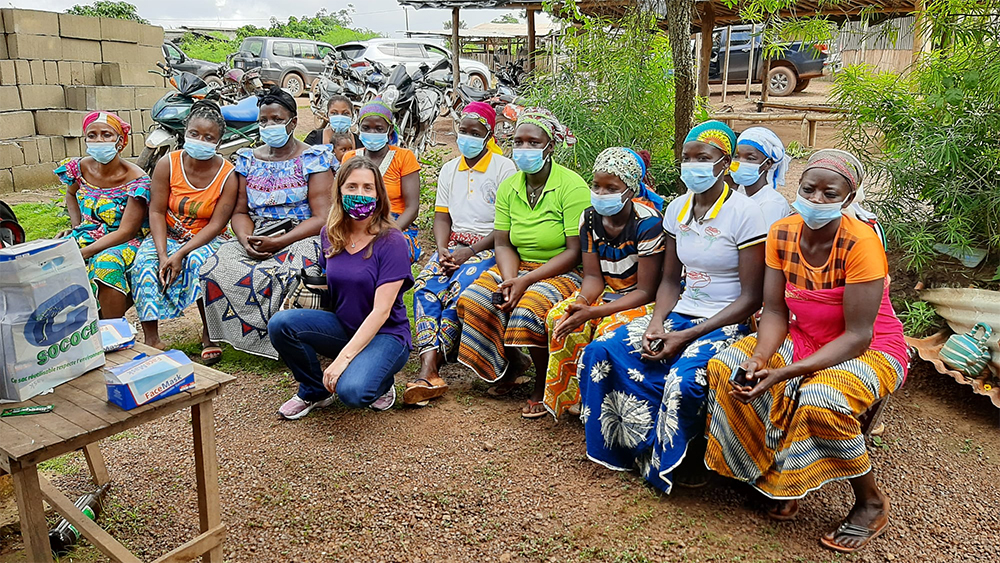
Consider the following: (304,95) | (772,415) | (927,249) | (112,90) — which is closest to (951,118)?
(927,249)

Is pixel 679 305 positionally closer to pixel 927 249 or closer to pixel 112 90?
pixel 927 249

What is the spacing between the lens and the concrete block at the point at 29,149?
8.74 metres

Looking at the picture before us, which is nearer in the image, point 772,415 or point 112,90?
point 772,415

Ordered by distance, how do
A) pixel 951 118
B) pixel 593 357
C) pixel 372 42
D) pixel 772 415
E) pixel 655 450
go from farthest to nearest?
Result: pixel 372 42 < pixel 951 118 < pixel 593 357 < pixel 655 450 < pixel 772 415

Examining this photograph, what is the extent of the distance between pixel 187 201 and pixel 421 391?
74.8 inches

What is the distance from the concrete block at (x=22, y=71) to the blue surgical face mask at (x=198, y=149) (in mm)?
5717

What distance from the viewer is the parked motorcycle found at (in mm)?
7551

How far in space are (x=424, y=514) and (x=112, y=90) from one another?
8392 millimetres

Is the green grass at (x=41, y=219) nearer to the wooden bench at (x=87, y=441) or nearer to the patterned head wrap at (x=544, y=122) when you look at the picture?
the patterned head wrap at (x=544, y=122)

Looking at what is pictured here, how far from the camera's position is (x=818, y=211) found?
106 inches

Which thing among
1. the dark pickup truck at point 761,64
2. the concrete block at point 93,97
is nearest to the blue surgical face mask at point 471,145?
the concrete block at point 93,97

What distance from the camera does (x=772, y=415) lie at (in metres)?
2.78

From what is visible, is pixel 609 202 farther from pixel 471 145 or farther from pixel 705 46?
pixel 705 46

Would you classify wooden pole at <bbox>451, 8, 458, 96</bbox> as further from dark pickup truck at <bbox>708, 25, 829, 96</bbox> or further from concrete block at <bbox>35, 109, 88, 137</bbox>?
concrete block at <bbox>35, 109, 88, 137</bbox>
